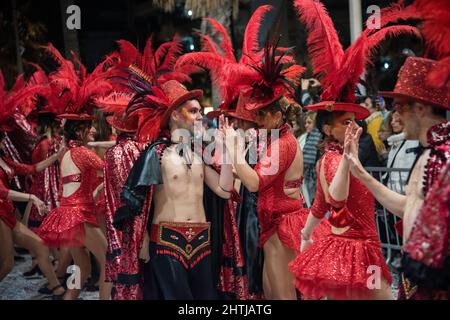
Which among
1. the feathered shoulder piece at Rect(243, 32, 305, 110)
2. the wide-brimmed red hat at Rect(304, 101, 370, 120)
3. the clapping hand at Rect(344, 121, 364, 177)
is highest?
the feathered shoulder piece at Rect(243, 32, 305, 110)

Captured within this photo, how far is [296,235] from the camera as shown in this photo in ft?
14.5

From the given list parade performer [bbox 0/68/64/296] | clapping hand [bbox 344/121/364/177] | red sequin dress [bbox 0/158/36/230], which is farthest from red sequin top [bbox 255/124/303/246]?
red sequin dress [bbox 0/158/36/230]

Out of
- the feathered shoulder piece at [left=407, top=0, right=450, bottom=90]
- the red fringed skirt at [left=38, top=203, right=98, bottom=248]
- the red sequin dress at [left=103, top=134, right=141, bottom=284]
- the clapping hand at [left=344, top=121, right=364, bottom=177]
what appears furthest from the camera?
the red fringed skirt at [left=38, top=203, right=98, bottom=248]

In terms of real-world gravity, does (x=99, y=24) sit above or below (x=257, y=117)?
above

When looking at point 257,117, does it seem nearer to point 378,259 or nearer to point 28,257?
point 378,259

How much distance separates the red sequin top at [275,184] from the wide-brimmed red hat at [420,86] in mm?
1227

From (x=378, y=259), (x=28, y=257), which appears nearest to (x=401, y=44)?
(x=28, y=257)

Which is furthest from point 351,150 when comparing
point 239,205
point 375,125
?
point 375,125

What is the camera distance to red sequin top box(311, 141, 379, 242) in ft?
12.6

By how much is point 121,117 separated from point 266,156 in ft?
5.56

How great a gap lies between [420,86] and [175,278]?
200 cm

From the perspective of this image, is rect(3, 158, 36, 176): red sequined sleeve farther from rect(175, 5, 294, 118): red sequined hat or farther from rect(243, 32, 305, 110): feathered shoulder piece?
rect(243, 32, 305, 110): feathered shoulder piece

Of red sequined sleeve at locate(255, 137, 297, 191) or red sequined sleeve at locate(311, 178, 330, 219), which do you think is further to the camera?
red sequined sleeve at locate(255, 137, 297, 191)

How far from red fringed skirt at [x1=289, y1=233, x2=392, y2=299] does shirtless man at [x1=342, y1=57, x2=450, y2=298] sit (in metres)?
0.51
